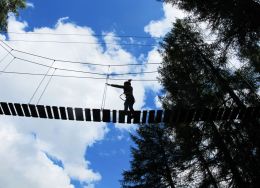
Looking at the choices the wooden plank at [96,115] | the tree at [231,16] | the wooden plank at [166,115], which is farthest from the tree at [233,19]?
the wooden plank at [96,115]

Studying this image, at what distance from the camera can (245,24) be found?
9.95m

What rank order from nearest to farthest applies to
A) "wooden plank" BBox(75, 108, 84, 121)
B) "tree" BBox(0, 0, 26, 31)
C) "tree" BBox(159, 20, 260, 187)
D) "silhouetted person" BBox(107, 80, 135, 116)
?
"wooden plank" BBox(75, 108, 84, 121), "silhouetted person" BBox(107, 80, 135, 116), "tree" BBox(159, 20, 260, 187), "tree" BBox(0, 0, 26, 31)

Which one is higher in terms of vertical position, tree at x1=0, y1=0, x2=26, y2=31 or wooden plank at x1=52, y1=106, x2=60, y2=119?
tree at x1=0, y1=0, x2=26, y2=31

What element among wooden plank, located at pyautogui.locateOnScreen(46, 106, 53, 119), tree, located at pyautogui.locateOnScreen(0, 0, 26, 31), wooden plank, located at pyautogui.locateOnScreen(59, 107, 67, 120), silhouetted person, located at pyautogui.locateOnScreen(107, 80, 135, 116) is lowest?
wooden plank, located at pyautogui.locateOnScreen(59, 107, 67, 120)

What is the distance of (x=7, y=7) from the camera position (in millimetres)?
14742

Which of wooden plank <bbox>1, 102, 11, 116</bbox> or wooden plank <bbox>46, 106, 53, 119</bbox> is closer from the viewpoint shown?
wooden plank <bbox>46, 106, 53, 119</bbox>

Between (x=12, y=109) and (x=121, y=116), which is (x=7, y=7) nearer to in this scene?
(x=12, y=109)

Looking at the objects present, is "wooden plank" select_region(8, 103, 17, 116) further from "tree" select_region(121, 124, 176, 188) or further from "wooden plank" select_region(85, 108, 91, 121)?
"tree" select_region(121, 124, 176, 188)

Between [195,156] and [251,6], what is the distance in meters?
5.88

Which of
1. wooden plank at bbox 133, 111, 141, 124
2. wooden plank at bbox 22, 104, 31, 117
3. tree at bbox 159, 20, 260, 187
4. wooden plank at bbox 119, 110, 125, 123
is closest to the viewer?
wooden plank at bbox 22, 104, 31, 117

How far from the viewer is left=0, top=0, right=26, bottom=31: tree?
46.9ft

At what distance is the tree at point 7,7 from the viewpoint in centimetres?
1428

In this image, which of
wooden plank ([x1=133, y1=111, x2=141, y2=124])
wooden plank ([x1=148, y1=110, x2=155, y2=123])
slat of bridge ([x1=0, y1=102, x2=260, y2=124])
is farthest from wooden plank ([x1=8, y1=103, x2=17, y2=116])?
wooden plank ([x1=148, y1=110, x2=155, y2=123])

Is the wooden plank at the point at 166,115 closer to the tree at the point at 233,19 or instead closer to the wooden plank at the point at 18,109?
the tree at the point at 233,19
